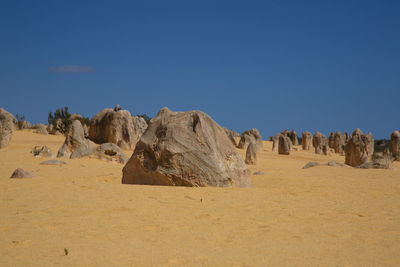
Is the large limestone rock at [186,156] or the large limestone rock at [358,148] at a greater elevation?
the large limestone rock at [358,148]

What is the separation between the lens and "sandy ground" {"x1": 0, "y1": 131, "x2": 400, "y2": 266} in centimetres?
393

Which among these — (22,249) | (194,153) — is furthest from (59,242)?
(194,153)

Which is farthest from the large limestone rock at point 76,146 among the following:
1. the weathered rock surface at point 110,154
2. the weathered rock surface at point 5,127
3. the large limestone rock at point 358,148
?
the large limestone rock at point 358,148

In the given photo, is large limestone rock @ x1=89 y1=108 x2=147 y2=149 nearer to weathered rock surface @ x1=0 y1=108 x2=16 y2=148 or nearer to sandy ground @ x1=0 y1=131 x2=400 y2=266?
weathered rock surface @ x1=0 y1=108 x2=16 y2=148

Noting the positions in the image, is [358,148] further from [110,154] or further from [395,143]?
[395,143]

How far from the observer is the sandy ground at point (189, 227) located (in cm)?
393

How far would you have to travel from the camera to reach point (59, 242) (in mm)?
4332

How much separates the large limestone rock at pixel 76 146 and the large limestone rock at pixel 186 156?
9472 mm

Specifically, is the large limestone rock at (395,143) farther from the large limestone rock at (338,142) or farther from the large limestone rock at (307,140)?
the large limestone rock at (307,140)

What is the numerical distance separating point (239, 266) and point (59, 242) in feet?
6.48

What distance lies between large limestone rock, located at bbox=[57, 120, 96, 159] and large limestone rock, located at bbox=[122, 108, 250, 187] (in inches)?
373

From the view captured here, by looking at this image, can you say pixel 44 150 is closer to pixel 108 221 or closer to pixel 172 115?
pixel 172 115

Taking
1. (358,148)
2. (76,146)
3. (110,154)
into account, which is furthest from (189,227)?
(358,148)

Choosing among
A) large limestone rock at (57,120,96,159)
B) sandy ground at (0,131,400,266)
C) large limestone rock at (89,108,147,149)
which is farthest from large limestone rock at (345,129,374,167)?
sandy ground at (0,131,400,266)
